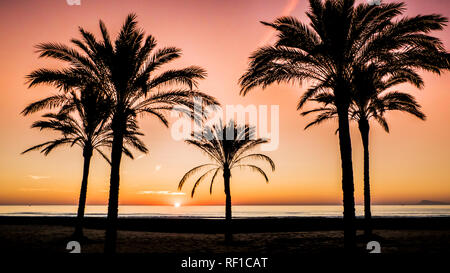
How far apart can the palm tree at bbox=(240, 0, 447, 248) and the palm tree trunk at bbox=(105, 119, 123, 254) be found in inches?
219

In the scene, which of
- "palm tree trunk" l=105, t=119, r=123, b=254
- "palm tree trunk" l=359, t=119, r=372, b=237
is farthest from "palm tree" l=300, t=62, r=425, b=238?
"palm tree trunk" l=105, t=119, r=123, b=254

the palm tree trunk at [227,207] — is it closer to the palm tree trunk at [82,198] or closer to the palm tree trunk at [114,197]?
the palm tree trunk at [82,198]

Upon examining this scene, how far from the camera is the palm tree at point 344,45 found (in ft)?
45.3

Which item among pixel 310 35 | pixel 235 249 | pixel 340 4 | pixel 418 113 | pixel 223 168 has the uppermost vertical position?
pixel 340 4

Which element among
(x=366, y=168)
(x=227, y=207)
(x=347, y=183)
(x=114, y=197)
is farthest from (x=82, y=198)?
(x=366, y=168)

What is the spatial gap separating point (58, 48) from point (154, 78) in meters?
3.83

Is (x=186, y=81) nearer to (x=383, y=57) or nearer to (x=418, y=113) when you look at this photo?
(x=383, y=57)

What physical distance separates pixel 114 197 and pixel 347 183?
8811 mm

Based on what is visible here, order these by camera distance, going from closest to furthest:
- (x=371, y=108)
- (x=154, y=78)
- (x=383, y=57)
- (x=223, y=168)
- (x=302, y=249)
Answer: (x=383, y=57)
(x=154, y=78)
(x=302, y=249)
(x=371, y=108)
(x=223, y=168)

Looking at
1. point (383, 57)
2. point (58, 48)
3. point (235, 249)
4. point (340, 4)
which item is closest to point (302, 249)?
point (235, 249)

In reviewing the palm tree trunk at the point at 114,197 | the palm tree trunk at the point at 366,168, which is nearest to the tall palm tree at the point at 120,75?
the palm tree trunk at the point at 114,197

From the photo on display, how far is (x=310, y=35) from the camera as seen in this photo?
14773 millimetres

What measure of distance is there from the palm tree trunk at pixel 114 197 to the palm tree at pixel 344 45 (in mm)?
5560

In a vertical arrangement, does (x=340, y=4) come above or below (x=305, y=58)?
above
